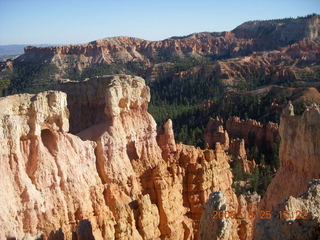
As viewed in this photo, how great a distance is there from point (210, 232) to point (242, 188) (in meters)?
16.4

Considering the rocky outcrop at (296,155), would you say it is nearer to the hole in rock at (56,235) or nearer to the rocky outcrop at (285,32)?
the hole in rock at (56,235)

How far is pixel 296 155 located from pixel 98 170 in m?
8.42

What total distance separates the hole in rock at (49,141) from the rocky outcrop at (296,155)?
28.9 ft

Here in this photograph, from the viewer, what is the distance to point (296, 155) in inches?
556

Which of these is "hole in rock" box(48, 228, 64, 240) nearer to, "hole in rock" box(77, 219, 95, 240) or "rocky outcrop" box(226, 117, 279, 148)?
"hole in rock" box(77, 219, 95, 240)

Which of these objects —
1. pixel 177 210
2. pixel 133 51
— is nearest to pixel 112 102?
pixel 177 210

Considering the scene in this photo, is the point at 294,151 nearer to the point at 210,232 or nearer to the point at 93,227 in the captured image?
the point at 210,232

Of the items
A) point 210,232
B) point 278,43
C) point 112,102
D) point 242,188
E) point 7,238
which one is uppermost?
point 278,43

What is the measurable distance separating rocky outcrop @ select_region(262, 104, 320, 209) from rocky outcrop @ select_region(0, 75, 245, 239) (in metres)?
2.36

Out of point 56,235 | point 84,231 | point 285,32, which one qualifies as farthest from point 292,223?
point 285,32

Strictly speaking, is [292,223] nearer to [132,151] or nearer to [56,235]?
[56,235]

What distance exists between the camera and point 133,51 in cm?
12362

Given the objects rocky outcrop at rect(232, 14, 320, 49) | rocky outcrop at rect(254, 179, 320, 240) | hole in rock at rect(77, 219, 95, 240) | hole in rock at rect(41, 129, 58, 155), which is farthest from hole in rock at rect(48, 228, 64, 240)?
rocky outcrop at rect(232, 14, 320, 49)

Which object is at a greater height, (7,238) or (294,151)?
(294,151)
